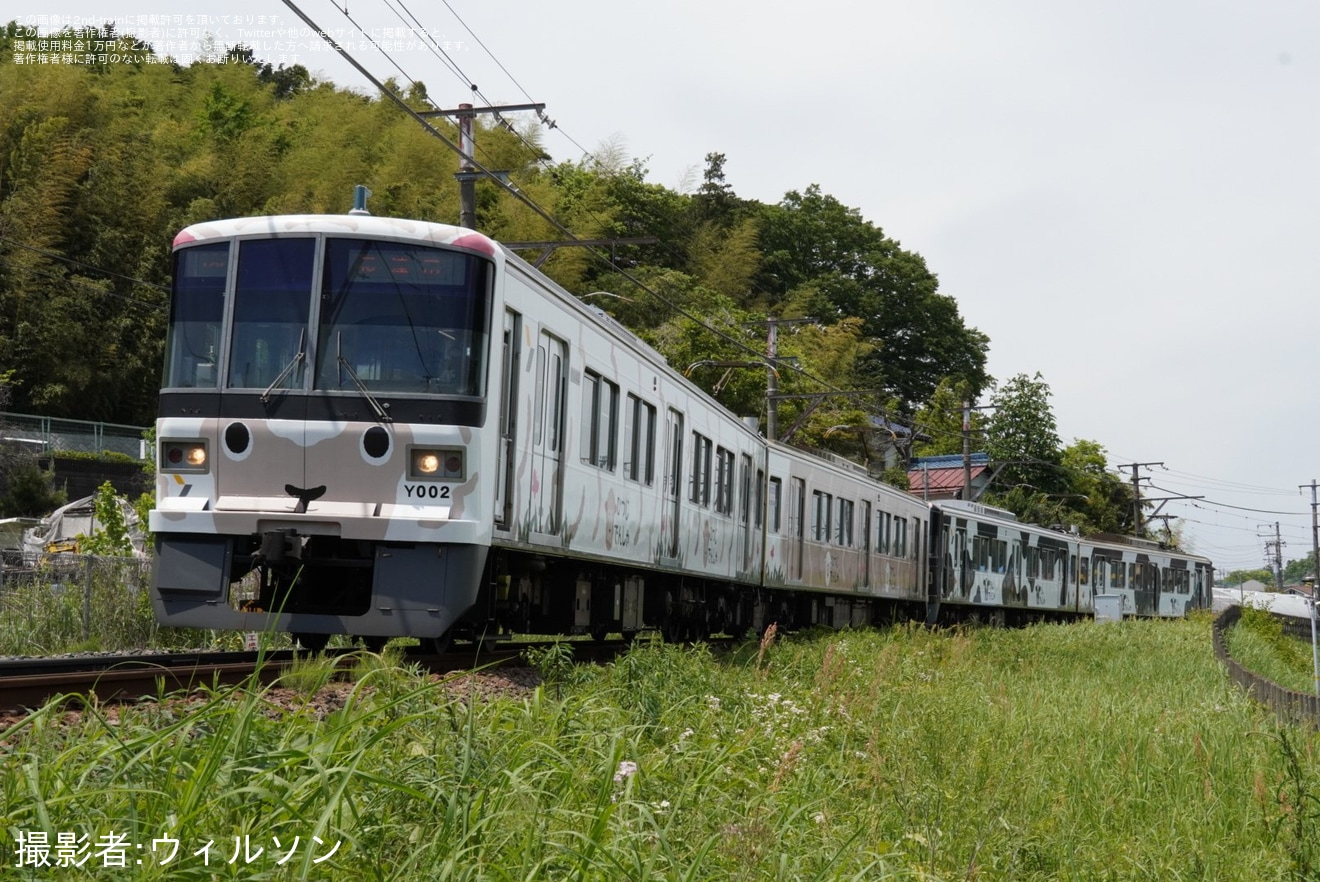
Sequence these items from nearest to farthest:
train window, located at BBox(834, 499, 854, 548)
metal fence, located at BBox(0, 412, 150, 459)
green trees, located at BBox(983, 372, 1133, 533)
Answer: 1. train window, located at BBox(834, 499, 854, 548)
2. metal fence, located at BBox(0, 412, 150, 459)
3. green trees, located at BBox(983, 372, 1133, 533)

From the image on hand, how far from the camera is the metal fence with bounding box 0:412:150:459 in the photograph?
3184cm

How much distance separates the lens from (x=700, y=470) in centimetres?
1528

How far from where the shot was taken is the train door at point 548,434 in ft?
32.9

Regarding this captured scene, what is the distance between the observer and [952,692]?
1052 cm

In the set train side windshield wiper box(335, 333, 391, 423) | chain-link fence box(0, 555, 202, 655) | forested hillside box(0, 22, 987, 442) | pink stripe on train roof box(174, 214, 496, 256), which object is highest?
forested hillside box(0, 22, 987, 442)

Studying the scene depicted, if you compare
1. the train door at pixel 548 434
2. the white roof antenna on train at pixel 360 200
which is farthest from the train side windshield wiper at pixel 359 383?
the train door at pixel 548 434

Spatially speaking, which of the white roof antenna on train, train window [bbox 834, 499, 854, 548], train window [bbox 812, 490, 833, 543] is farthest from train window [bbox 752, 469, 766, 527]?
the white roof antenna on train

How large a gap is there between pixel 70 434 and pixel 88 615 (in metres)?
22.7

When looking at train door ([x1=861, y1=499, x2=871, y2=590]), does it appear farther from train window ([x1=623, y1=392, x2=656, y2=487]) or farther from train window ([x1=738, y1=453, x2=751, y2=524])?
train window ([x1=623, y1=392, x2=656, y2=487])

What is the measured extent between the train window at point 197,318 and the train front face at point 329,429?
1 centimetres

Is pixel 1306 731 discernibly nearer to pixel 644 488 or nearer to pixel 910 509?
pixel 644 488

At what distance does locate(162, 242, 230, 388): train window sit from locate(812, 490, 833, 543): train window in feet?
42.5

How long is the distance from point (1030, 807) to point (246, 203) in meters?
33.6

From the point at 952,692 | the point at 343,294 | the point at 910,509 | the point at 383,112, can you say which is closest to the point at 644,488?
the point at 952,692
